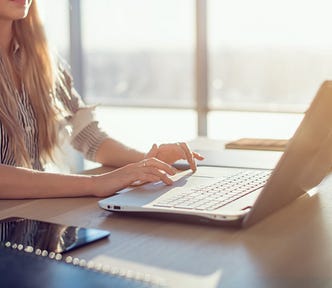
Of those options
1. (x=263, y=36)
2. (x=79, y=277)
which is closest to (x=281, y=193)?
Answer: (x=79, y=277)

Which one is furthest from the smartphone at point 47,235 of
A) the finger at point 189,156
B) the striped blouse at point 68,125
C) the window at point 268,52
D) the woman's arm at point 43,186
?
the window at point 268,52

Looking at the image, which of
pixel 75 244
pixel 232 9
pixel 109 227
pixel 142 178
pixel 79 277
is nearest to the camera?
pixel 79 277

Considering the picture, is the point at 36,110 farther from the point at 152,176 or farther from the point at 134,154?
the point at 152,176

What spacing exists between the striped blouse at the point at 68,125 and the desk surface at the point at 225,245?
609 millimetres

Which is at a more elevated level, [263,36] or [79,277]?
[263,36]

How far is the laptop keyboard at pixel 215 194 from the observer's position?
1131 millimetres

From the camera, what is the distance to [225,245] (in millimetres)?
986

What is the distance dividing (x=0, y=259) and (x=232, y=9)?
3.92m

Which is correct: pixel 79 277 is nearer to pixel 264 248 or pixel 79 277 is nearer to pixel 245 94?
pixel 264 248

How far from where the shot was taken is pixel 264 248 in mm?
969

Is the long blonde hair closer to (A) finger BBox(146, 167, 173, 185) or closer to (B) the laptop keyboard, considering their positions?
(A) finger BBox(146, 167, 173, 185)

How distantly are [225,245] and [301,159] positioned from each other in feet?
0.74

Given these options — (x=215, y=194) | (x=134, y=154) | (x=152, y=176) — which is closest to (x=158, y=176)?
(x=152, y=176)

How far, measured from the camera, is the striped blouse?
6.03ft
